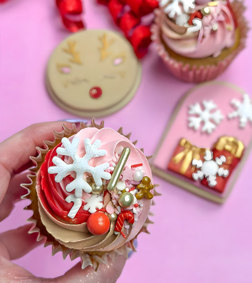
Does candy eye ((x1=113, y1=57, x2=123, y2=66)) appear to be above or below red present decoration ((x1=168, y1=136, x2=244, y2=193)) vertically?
above

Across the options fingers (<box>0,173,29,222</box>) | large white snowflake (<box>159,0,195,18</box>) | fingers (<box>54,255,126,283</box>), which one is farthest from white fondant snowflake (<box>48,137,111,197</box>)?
large white snowflake (<box>159,0,195,18</box>)

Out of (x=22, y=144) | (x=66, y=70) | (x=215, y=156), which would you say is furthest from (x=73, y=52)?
(x=215, y=156)

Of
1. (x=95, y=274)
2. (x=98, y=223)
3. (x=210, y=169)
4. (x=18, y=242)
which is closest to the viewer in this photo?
(x=98, y=223)

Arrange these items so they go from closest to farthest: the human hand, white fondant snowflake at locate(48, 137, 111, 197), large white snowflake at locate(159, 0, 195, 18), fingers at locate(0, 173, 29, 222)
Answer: white fondant snowflake at locate(48, 137, 111, 197) < the human hand < large white snowflake at locate(159, 0, 195, 18) < fingers at locate(0, 173, 29, 222)

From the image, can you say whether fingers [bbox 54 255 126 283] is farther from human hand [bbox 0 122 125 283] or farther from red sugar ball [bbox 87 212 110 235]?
red sugar ball [bbox 87 212 110 235]

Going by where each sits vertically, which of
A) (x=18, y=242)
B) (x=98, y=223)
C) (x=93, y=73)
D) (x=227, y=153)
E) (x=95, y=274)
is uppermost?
(x=93, y=73)

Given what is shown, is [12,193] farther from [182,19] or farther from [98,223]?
[182,19]

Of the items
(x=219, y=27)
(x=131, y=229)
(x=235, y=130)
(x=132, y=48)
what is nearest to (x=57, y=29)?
(x=132, y=48)

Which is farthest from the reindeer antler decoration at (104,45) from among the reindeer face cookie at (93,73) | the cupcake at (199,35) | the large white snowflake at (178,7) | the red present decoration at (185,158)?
the red present decoration at (185,158)
